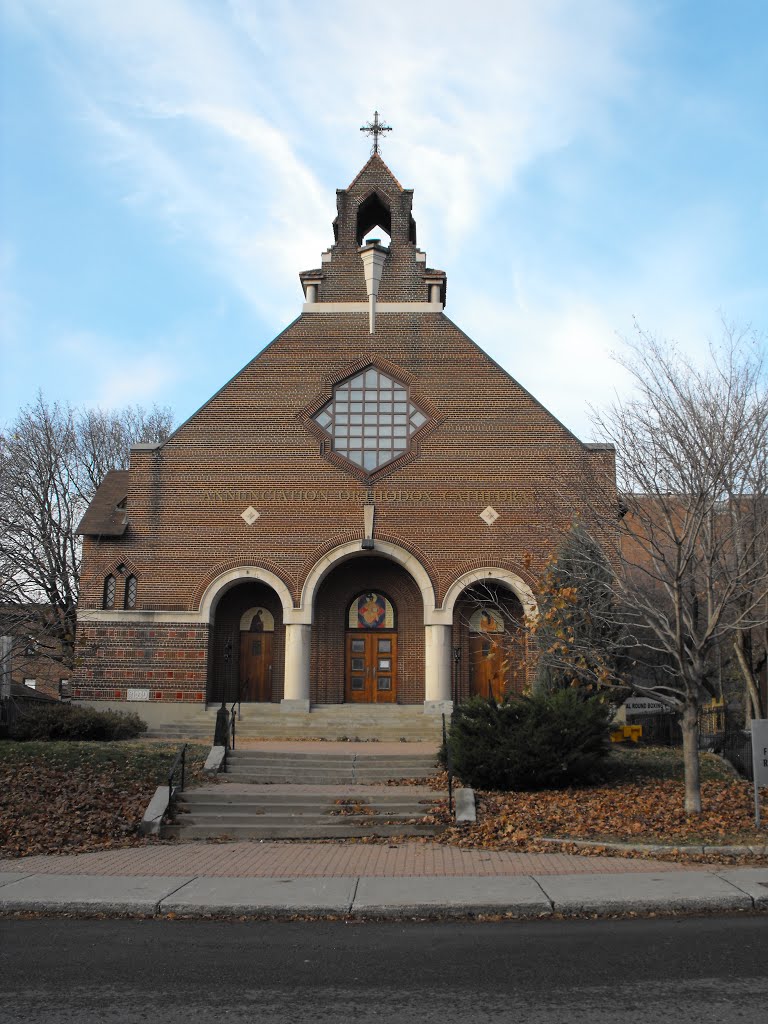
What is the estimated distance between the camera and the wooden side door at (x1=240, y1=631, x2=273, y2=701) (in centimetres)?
2734

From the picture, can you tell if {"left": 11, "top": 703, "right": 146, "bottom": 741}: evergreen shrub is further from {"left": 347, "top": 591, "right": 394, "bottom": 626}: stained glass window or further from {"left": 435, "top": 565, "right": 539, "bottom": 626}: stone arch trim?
{"left": 435, "top": 565, "right": 539, "bottom": 626}: stone arch trim

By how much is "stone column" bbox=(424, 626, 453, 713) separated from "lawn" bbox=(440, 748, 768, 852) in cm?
892

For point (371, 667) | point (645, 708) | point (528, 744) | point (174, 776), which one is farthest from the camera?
point (645, 708)

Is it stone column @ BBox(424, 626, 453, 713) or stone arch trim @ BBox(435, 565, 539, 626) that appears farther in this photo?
stone arch trim @ BBox(435, 565, 539, 626)

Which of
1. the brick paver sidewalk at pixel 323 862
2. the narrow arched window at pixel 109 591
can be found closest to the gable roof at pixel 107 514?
the narrow arched window at pixel 109 591

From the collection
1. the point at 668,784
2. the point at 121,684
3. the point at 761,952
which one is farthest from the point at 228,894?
the point at 121,684

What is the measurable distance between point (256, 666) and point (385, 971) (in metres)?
20.7

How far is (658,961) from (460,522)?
64.1 feet

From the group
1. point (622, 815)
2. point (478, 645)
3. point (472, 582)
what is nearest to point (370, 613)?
point (478, 645)

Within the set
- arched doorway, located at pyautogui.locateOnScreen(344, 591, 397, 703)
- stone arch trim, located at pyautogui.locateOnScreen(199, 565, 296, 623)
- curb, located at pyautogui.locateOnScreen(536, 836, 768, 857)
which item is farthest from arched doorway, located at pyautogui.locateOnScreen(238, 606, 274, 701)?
curb, located at pyautogui.locateOnScreen(536, 836, 768, 857)

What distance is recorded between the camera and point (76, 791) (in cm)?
1520

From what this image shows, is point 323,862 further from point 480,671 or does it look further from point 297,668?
point 480,671

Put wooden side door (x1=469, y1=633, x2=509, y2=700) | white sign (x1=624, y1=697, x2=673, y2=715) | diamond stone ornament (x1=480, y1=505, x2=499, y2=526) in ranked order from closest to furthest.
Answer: diamond stone ornament (x1=480, y1=505, x2=499, y2=526)
wooden side door (x1=469, y1=633, x2=509, y2=700)
white sign (x1=624, y1=697, x2=673, y2=715)

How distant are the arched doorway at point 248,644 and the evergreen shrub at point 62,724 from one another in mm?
5709
